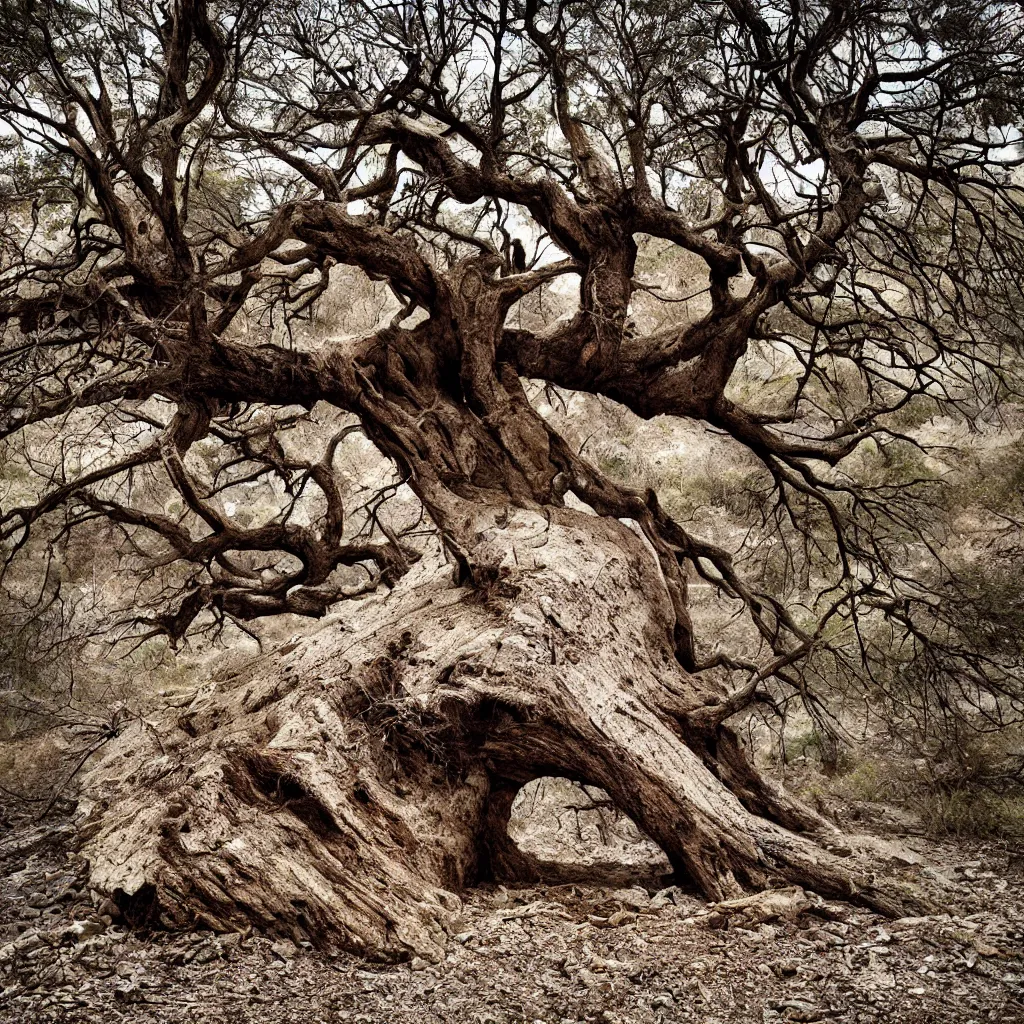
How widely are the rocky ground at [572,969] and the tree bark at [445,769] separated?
0.64 feet

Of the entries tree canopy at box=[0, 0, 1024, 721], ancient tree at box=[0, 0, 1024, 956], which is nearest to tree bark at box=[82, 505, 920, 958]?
ancient tree at box=[0, 0, 1024, 956]

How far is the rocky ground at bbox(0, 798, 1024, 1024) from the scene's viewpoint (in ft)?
10.2

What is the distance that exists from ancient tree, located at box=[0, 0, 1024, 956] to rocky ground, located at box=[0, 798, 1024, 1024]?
220 mm

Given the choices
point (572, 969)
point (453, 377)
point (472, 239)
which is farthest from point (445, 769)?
point (472, 239)

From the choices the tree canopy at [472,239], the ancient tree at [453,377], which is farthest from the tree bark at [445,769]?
the tree canopy at [472,239]

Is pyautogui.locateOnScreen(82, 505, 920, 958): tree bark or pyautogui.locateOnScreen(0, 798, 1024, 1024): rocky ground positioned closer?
pyautogui.locateOnScreen(0, 798, 1024, 1024): rocky ground

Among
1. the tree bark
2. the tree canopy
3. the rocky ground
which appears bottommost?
the rocky ground

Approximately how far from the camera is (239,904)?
3.79 meters

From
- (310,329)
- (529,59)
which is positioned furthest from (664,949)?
(310,329)

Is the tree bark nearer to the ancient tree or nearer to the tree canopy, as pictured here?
the ancient tree

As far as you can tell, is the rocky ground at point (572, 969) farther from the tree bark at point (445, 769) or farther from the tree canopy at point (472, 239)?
the tree canopy at point (472, 239)

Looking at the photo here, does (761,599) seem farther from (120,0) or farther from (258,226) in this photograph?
(120,0)

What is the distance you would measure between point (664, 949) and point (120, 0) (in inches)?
209

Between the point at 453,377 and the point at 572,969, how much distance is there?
3.81 meters
